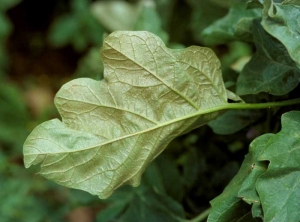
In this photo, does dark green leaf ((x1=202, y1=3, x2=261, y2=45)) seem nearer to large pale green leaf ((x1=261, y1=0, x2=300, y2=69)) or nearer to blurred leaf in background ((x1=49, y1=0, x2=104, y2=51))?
large pale green leaf ((x1=261, y1=0, x2=300, y2=69))

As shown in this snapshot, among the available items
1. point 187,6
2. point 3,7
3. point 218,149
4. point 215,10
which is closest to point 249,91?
point 218,149

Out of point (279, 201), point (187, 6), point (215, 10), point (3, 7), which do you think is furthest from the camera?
point (3, 7)

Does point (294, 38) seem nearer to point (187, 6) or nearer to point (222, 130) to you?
point (222, 130)

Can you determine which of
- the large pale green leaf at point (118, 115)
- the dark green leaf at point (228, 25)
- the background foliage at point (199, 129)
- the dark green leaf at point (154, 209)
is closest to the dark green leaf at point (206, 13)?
the background foliage at point (199, 129)

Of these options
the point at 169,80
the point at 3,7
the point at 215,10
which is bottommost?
the point at 3,7

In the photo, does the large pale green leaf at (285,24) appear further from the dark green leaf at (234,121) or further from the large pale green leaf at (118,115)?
the dark green leaf at (234,121)

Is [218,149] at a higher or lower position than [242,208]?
lower

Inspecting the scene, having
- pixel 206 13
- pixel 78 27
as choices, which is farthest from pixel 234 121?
pixel 78 27

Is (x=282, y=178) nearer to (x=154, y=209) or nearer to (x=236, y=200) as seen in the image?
(x=236, y=200)
